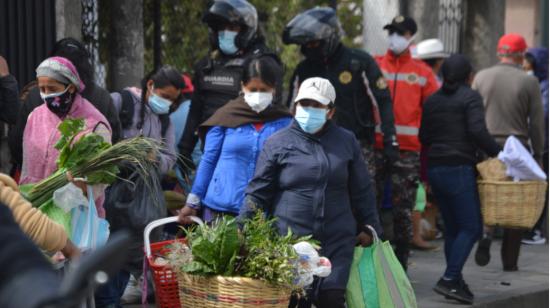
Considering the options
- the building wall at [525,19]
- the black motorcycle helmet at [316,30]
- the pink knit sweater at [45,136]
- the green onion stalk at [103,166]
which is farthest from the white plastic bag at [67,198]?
the building wall at [525,19]

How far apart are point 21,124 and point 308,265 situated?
2.07 metres

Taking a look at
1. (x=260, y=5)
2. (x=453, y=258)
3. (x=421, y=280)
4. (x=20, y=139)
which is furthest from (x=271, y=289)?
(x=260, y=5)

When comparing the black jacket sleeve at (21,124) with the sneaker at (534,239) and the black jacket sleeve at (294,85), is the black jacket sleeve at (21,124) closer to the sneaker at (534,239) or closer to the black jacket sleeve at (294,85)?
the black jacket sleeve at (294,85)

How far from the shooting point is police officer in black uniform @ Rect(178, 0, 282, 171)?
799 centimetres

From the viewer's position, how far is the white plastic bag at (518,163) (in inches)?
356

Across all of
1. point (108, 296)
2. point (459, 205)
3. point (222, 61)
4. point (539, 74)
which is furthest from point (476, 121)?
point (539, 74)

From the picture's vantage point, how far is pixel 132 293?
798cm

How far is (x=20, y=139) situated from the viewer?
6840 millimetres

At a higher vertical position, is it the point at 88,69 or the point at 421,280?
the point at 88,69

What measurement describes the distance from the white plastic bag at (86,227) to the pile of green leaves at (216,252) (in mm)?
489

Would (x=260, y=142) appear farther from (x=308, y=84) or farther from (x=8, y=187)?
(x=8, y=187)

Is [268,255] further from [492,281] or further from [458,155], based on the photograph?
[492,281]

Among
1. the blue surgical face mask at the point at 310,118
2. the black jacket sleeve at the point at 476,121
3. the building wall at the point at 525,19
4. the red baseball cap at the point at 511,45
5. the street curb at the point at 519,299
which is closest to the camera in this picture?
the blue surgical face mask at the point at 310,118

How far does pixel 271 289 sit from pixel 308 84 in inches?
59.2
